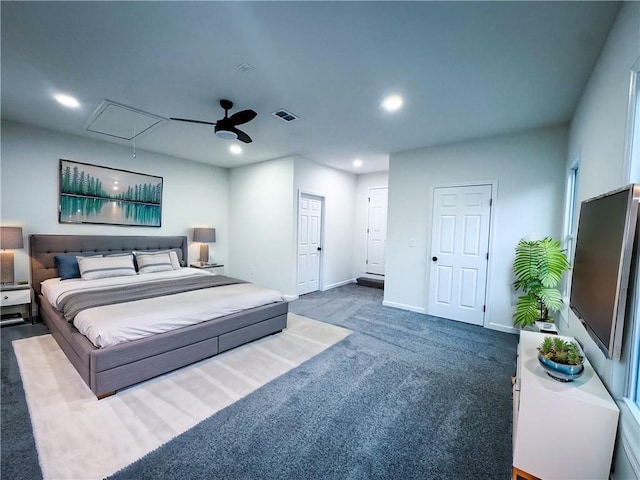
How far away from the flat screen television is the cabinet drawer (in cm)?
557

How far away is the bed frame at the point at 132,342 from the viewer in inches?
83.7

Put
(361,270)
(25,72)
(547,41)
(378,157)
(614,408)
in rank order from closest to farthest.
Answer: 1. (614,408)
2. (547,41)
3. (25,72)
4. (378,157)
5. (361,270)

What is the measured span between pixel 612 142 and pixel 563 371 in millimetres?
1409

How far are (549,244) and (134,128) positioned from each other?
17.3 ft

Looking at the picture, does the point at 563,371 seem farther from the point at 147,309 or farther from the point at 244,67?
the point at 147,309

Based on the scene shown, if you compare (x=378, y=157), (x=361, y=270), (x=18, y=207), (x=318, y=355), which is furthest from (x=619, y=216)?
(x=18, y=207)

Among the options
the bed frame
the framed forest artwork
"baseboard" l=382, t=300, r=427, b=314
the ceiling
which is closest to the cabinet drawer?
the bed frame

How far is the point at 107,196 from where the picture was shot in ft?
14.4

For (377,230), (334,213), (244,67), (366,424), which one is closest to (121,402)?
(366,424)

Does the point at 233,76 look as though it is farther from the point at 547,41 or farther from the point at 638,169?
the point at 638,169

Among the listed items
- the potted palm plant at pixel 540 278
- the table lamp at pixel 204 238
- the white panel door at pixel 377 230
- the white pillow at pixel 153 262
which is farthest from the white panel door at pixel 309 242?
the potted palm plant at pixel 540 278

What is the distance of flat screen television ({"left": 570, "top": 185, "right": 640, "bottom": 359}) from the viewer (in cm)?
118

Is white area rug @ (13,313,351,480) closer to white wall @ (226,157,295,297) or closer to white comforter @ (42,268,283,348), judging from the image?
white comforter @ (42,268,283,348)

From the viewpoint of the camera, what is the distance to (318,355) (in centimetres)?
291
